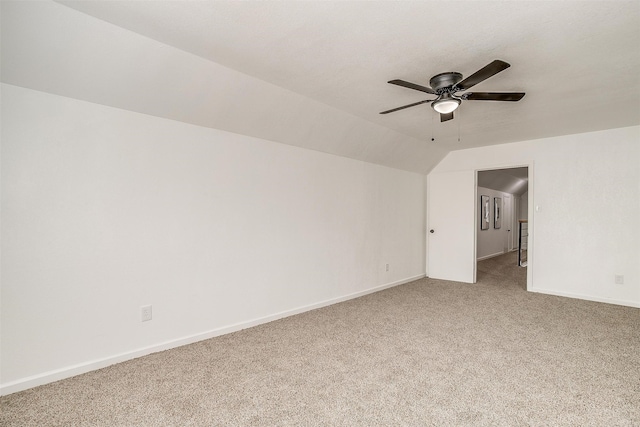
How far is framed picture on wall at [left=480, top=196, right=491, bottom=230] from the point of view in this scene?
8.20 meters

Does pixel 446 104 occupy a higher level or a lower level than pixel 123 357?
higher

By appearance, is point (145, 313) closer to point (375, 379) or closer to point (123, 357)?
point (123, 357)

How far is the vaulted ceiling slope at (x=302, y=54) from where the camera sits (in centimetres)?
184

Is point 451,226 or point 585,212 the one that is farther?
point 451,226

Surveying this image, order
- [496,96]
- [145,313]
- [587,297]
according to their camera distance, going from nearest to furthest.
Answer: [496,96], [145,313], [587,297]

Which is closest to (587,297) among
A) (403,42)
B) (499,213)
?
(403,42)

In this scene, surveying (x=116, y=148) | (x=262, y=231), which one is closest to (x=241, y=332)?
(x=262, y=231)

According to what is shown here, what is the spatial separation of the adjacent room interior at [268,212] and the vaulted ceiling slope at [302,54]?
0.02m

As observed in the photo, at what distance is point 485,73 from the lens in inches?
83.0

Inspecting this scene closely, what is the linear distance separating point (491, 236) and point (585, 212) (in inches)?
178

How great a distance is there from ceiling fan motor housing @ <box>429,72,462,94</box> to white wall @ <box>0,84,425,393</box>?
179 cm

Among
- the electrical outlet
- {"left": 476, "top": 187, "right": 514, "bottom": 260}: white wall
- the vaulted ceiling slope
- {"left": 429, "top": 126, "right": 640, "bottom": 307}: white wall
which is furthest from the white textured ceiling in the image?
{"left": 476, "top": 187, "right": 514, "bottom": 260}: white wall

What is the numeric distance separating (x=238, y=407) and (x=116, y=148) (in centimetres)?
214

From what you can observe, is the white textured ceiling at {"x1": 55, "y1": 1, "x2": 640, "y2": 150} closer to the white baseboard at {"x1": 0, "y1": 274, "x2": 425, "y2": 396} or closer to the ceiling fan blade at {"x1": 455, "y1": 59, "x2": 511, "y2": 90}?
the ceiling fan blade at {"x1": 455, "y1": 59, "x2": 511, "y2": 90}
